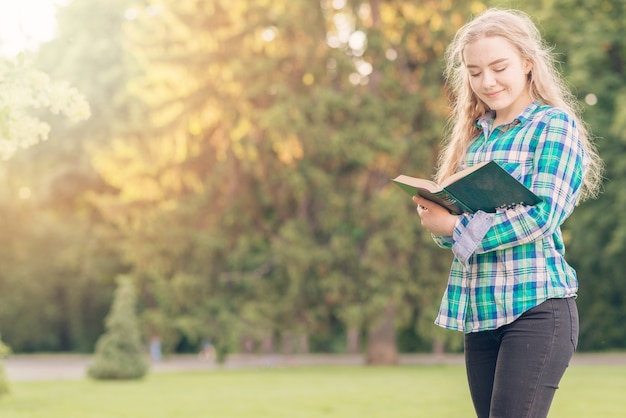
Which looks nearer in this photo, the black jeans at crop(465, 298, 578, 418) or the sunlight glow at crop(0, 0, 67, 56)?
the black jeans at crop(465, 298, 578, 418)

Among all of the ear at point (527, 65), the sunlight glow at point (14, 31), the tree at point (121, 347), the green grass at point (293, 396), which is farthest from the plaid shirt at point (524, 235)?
the tree at point (121, 347)

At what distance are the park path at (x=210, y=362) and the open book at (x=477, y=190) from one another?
20957mm

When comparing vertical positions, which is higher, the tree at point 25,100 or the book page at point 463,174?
the tree at point 25,100

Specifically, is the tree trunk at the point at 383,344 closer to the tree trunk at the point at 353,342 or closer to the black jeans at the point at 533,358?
the tree trunk at the point at 353,342

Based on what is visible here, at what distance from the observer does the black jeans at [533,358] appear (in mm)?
2777

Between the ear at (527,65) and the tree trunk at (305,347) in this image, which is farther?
the tree trunk at (305,347)

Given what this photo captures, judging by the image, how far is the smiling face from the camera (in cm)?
291

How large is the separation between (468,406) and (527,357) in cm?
1046

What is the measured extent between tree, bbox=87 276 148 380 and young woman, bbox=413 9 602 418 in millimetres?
17815

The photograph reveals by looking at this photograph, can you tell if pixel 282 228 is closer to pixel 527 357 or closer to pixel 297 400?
pixel 297 400

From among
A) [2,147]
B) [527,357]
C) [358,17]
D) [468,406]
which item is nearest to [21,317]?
[358,17]

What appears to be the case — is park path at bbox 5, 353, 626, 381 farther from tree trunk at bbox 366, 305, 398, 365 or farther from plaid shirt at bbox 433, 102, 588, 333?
plaid shirt at bbox 433, 102, 588, 333

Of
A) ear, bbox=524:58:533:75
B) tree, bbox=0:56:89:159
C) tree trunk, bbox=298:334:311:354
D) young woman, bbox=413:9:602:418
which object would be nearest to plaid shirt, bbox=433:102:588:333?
young woman, bbox=413:9:602:418

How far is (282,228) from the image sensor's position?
25.1 metres
